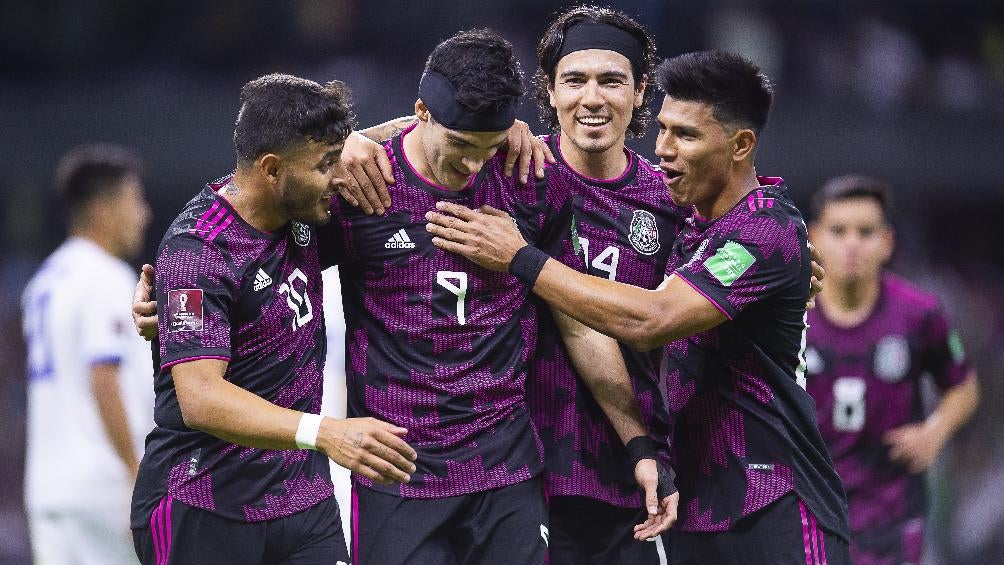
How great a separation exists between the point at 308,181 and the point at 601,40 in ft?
4.29

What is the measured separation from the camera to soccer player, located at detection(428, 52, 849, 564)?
4.17 m

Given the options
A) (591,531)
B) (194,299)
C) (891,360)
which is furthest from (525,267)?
(891,360)

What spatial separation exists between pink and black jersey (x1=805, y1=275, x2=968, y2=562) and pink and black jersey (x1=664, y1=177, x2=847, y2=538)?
2199 mm

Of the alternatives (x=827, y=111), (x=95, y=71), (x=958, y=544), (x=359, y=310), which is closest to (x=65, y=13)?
(x=95, y=71)

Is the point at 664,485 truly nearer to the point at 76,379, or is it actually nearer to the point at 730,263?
the point at 730,263

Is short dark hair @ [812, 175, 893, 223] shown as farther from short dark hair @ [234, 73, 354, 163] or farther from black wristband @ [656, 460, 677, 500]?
short dark hair @ [234, 73, 354, 163]

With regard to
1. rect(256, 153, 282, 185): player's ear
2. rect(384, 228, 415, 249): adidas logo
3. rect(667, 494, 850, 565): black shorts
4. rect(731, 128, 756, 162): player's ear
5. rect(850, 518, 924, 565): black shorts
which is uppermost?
rect(731, 128, 756, 162): player's ear

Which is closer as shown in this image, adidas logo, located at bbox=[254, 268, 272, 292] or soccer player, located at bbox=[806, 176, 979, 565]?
adidas logo, located at bbox=[254, 268, 272, 292]

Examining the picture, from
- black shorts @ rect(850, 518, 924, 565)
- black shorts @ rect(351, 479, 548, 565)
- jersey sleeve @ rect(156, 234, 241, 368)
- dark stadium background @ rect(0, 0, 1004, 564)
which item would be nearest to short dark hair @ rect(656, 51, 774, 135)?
black shorts @ rect(351, 479, 548, 565)

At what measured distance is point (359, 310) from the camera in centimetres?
432

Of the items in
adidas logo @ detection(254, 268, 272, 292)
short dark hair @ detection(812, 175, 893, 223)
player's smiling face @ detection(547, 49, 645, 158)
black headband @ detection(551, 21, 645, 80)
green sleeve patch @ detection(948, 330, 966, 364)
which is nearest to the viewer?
adidas logo @ detection(254, 268, 272, 292)

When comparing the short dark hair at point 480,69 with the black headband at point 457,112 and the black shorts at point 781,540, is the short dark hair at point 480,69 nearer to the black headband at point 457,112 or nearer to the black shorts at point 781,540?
the black headband at point 457,112

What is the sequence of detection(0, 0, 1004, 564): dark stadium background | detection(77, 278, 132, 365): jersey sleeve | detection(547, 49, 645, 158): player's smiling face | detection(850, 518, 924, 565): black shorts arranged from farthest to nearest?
detection(0, 0, 1004, 564): dark stadium background → detection(77, 278, 132, 365): jersey sleeve → detection(850, 518, 924, 565): black shorts → detection(547, 49, 645, 158): player's smiling face

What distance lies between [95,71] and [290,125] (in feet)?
34.0
